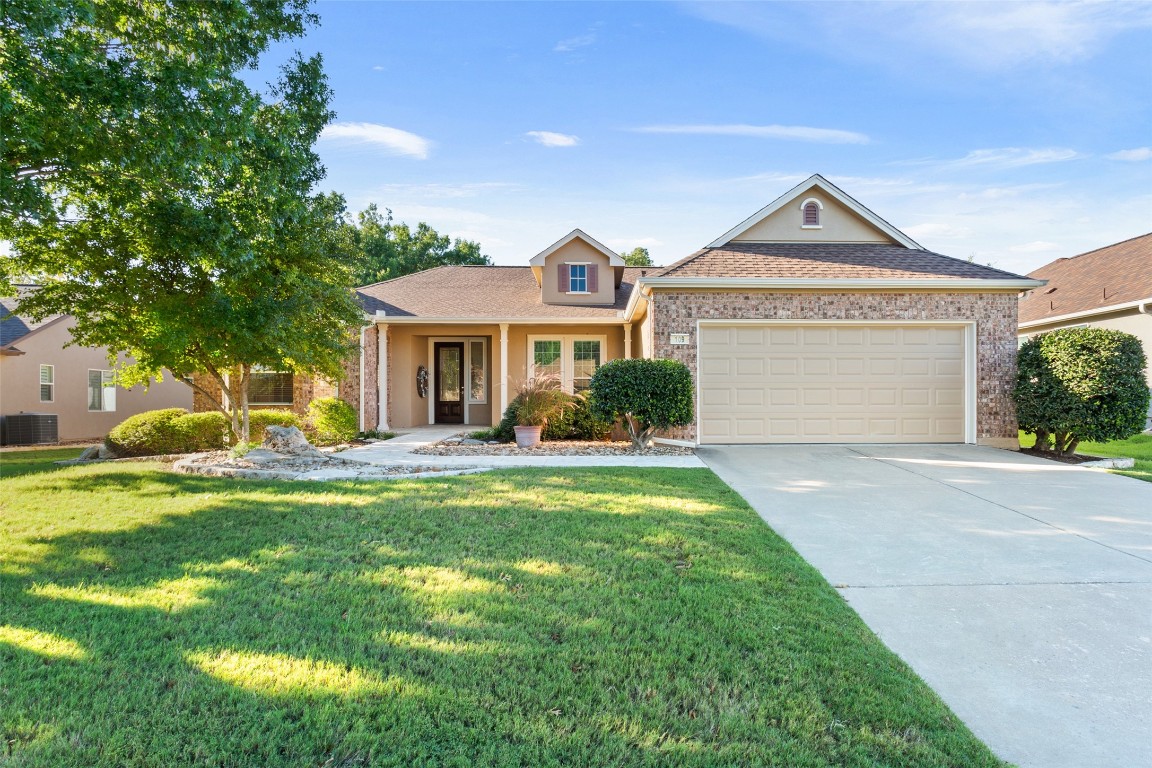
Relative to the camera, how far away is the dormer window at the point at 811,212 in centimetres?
1220

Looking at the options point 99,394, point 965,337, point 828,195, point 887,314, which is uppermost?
point 828,195

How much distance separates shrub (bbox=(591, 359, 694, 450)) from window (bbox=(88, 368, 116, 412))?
1655cm

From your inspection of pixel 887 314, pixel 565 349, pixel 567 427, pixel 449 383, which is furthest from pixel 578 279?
pixel 887 314

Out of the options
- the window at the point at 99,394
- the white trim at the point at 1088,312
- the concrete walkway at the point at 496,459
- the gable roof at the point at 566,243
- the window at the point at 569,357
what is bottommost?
the concrete walkway at the point at 496,459

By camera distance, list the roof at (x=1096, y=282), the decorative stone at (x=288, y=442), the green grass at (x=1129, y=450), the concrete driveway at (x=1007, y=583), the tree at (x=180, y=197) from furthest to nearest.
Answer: the roof at (x=1096, y=282)
the decorative stone at (x=288, y=442)
the green grass at (x=1129, y=450)
the tree at (x=180, y=197)
the concrete driveway at (x=1007, y=583)

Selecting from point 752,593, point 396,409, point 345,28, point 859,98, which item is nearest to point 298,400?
point 396,409

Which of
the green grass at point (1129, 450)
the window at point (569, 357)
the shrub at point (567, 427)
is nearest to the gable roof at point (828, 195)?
the window at point (569, 357)

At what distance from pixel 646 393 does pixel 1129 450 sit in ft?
32.8

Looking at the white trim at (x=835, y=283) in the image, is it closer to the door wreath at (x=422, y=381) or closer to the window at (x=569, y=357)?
the window at (x=569, y=357)

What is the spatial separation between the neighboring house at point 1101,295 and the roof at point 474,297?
10.8 m

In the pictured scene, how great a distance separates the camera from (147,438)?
10758 millimetres

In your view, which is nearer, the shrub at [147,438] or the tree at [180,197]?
the tree at [180,197]

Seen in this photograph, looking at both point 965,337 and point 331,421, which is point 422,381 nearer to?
point 331,421

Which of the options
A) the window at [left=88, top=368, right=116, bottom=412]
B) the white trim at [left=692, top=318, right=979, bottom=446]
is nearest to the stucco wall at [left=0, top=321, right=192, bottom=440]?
the window at [left=88, top=368, right=116, bottom=412]
